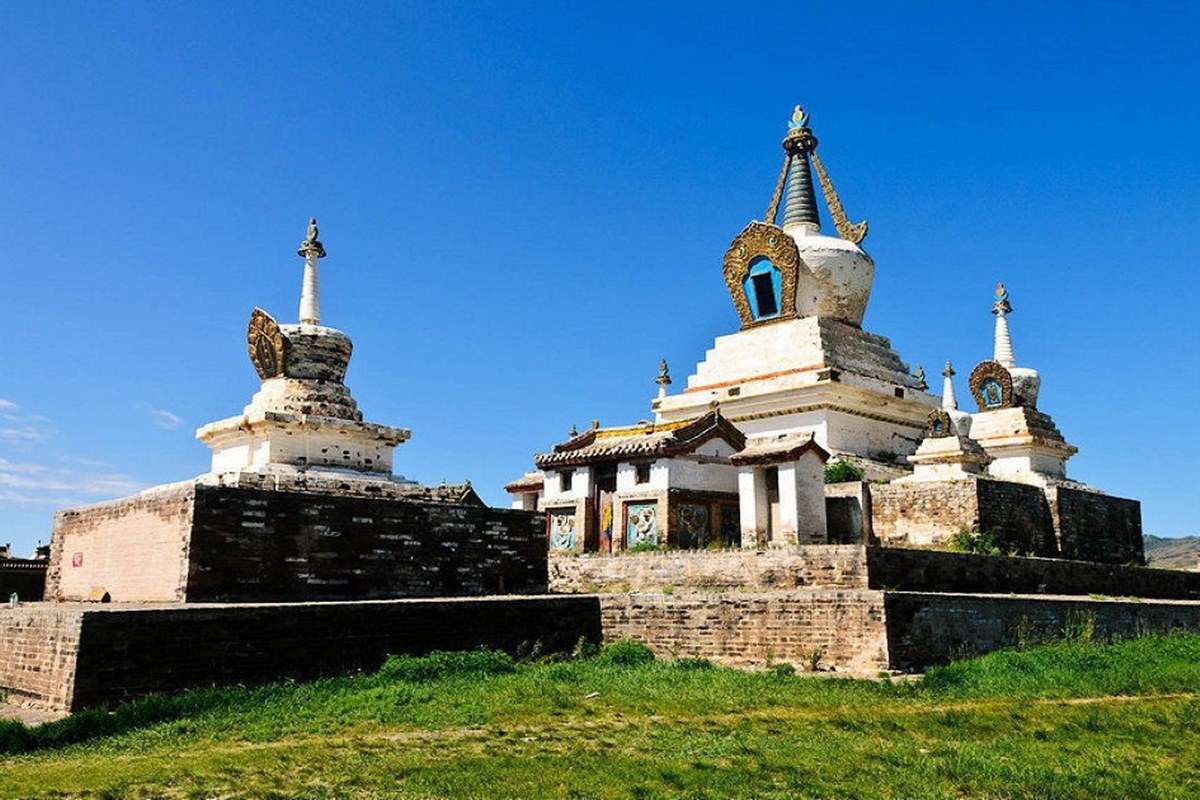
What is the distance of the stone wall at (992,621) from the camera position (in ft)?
44.8

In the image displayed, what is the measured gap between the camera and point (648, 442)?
2258 cm

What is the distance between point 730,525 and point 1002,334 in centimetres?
1923

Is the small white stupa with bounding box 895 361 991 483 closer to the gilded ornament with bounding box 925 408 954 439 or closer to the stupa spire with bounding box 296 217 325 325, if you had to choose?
the gilded ornament with bounding box 925 408 954 439

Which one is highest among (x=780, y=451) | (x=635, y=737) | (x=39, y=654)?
(x=780, y=451)

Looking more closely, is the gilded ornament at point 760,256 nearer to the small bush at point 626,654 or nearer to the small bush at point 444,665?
the small bush at point 626,654

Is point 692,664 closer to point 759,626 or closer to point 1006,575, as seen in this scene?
point 759,626

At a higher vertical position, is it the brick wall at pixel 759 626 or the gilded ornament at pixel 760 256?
the gilded ornament at pixel 760 256

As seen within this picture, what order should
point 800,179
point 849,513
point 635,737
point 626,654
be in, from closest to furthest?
point 635,737 < point 626,654 < point 849,513 < point 800,179

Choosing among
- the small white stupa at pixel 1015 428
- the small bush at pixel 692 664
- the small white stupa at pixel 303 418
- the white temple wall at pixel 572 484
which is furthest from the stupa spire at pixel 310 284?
the small white stupa at pixel 1015 428

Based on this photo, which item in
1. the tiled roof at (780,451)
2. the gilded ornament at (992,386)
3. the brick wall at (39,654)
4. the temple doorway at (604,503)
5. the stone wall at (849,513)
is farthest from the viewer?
the gilded ornament at (992,386)

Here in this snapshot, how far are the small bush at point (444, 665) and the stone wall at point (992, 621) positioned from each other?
493 cm

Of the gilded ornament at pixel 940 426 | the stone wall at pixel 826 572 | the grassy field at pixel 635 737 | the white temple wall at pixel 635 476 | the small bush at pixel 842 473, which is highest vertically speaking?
the gilded ornament at pixel 940 426

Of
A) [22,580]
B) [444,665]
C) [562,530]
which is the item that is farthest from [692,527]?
[22,580]

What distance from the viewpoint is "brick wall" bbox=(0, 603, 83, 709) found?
10.2m
